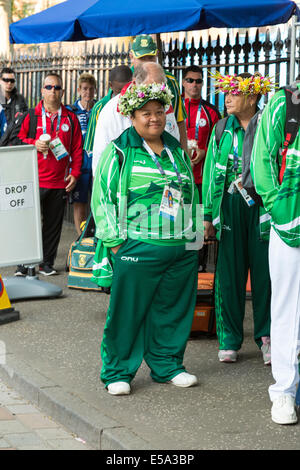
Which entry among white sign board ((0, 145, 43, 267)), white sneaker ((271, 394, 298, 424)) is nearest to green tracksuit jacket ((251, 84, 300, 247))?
white sneaker ((271, 394, 298, 424))

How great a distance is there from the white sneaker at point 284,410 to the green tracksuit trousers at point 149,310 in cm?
94

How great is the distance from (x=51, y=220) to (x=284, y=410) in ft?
17.6

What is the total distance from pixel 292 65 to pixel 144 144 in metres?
3.53

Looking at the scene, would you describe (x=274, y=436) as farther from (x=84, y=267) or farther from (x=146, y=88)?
(x=84, y=267)

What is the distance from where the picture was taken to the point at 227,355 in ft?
21.3

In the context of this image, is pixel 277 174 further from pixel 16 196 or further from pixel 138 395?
pixel 16 196

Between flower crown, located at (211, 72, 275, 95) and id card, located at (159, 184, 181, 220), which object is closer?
id card, located at (159, 184, 181, 220)

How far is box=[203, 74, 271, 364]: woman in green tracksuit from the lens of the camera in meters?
6.39

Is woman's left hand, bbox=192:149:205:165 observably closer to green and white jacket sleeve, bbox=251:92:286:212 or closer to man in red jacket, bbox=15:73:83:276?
man in red jacket, bbox=15:73:83:276

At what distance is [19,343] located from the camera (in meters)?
7.00

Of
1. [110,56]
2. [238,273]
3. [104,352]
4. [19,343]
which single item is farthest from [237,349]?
[110,56]

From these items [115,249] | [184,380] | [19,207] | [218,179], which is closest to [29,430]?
[184,380]

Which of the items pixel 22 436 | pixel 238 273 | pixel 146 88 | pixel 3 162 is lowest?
pixel 22 436

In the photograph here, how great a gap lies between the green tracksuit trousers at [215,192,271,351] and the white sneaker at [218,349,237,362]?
28 mm
